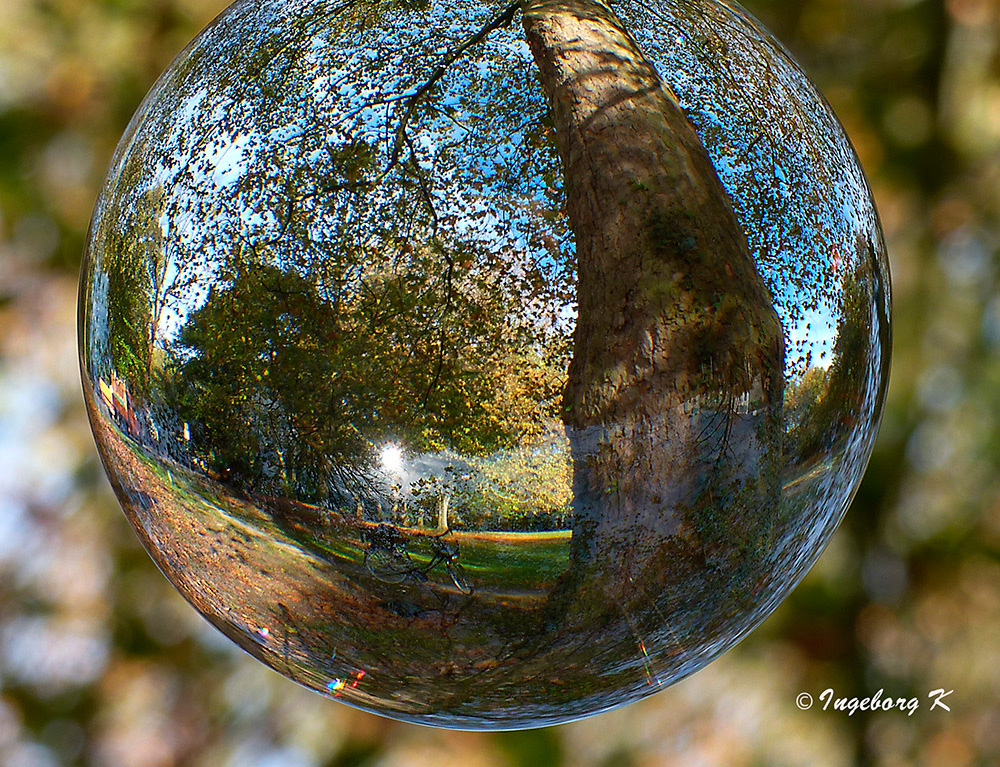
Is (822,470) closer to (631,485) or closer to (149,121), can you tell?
(631,485)

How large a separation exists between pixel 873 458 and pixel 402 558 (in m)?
2.44

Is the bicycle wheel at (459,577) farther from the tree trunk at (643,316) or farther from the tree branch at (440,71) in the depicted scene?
the tree branch at (440,71)

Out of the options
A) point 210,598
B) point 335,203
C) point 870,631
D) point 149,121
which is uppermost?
point 870,631

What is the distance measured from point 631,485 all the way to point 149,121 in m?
0.47

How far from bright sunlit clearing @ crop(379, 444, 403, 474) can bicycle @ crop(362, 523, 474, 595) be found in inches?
1.7

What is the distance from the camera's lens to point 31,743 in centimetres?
309

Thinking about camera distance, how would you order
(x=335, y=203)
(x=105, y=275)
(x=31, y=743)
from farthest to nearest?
(x=31, y=743)
(x=105, y=275)
(x=335, y=203)

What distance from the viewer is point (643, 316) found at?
610mm

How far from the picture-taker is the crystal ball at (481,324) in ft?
1.92

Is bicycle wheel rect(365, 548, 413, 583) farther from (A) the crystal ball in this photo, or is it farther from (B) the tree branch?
(B) the tree branch

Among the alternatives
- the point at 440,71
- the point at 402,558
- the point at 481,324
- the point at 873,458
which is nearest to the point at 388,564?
the point at 402,558

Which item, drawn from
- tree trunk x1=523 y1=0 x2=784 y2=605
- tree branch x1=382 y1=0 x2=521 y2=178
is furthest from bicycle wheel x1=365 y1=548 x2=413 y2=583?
tree branch x1=382 y1=0 x2=521 y2=178

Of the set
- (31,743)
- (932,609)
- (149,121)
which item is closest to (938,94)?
(932,609)

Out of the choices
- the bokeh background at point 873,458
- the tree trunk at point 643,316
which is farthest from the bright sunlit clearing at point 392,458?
the bokeh background at point 873,458
